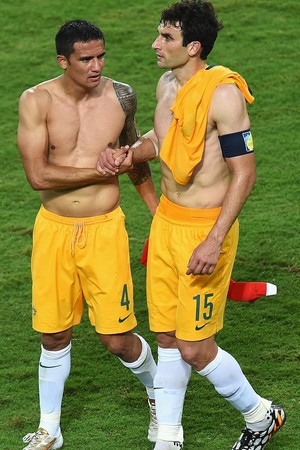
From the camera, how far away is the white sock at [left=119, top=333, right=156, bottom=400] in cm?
666

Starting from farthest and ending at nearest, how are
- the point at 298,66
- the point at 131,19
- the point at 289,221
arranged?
the point at 131,19, the point at 298,66, the point at 289,221

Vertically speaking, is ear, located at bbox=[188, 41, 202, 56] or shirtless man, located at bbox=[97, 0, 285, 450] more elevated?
ear, located at bbox=[188, 41, 202, 56]

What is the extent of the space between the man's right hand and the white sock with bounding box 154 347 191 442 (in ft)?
3.24

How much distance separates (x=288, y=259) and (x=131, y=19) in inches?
224

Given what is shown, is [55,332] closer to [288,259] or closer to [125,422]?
[125,422]

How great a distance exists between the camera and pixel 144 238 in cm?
968

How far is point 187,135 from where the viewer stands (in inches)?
234

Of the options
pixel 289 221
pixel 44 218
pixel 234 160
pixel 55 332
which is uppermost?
pixel 234 160

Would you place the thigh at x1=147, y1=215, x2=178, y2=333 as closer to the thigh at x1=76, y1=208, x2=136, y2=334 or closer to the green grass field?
the thigh at x1=76, y1=208, x2=136, y2=334

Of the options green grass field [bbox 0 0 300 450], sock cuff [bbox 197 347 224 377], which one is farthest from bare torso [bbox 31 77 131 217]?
green grass field [bbox 0 0 300 450]

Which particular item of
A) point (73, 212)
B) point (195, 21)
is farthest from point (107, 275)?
point (195, 21)

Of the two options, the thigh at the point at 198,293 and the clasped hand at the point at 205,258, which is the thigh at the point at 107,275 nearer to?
the thigh at the point at 198,293

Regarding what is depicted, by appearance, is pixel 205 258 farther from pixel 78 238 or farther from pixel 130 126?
pixel 130 126

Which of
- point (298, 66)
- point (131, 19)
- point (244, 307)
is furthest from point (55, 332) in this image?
point (131, 19)
